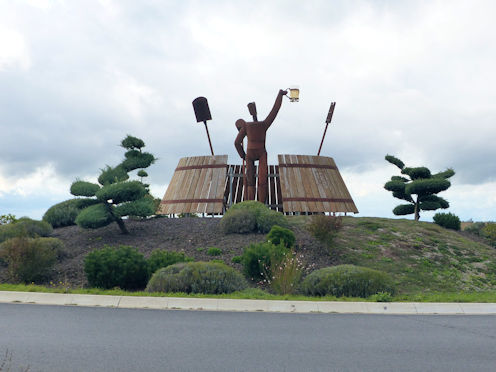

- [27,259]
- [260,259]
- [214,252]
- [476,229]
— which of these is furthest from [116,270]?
[476,229]

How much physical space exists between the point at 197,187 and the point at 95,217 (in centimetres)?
783

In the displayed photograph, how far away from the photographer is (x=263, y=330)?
8969mm

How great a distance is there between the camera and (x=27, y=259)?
15773 millimetres

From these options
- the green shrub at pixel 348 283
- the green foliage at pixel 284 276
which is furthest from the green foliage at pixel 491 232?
the green foliage at pixel 284 276

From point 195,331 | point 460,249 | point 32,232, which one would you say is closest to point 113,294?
point 195,331

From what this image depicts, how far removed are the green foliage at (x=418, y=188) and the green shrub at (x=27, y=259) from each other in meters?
19.5

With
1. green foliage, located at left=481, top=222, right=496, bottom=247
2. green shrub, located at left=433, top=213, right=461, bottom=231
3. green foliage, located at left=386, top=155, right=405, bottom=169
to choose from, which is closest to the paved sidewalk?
green shrub, located at left=433, top=213, right=461, bottom=231

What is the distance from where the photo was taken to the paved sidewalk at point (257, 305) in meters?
11.2

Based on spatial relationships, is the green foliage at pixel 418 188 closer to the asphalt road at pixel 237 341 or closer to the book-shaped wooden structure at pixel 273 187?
the book-shaped wooden structure at pixel 273 187

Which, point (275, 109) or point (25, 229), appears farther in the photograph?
point (275, 109)

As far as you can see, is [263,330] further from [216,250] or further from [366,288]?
[216,250]

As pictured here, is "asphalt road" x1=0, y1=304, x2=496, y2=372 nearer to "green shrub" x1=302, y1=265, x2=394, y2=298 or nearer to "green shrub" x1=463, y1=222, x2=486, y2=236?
"green shrub" x1=302, y1=265, x2=394, y2=298

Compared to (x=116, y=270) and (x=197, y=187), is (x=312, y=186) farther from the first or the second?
(x=116, y=270)

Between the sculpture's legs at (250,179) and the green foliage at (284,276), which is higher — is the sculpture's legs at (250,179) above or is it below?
above
